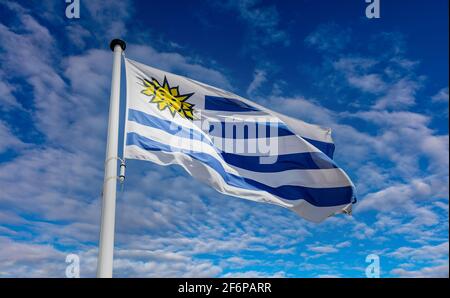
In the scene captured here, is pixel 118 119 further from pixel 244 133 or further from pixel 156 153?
pixel 244 133

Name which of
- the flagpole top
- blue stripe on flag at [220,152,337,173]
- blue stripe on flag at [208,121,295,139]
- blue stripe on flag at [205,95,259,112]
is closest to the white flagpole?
the flagpole top

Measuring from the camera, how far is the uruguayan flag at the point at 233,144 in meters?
11.6

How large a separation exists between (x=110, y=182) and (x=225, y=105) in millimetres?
5213

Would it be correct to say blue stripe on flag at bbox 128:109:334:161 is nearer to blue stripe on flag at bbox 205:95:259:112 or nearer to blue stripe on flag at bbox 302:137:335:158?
blue stripe on flag at bbox 205:95:259:112

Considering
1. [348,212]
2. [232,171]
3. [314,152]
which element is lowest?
[348,212]

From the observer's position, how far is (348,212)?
1417 cm

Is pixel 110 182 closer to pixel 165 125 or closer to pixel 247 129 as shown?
pixel 165 125

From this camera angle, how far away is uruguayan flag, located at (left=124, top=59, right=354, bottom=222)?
1158 centimetres

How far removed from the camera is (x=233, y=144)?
1366 centimetres

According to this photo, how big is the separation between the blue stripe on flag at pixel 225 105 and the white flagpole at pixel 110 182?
307 cm
